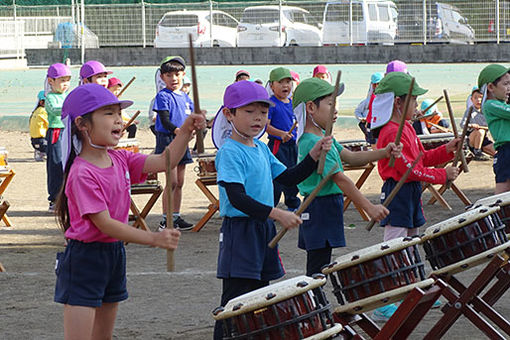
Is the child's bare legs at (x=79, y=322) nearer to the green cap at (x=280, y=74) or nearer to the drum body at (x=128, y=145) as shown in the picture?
the drum body at (x=128, y=145)

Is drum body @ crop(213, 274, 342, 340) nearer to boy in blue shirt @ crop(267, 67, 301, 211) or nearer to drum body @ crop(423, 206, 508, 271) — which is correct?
drum body @ crop(423, 206, 508, 271)

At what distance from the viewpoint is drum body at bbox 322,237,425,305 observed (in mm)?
4707

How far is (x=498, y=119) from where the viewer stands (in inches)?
323

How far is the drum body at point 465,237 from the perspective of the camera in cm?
511

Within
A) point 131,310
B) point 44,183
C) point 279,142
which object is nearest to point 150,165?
point 131,310

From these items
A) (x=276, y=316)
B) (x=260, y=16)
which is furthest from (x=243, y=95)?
(x=260, y=16)

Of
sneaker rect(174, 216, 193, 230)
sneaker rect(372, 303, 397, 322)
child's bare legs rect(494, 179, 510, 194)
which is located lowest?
sneaker rect(174, 216, 193, 230)

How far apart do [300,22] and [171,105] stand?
14.2 meters

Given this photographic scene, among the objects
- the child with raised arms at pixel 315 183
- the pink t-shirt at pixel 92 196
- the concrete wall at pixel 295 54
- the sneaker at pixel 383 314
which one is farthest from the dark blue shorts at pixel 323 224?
the concrete wall at pixel 295 54

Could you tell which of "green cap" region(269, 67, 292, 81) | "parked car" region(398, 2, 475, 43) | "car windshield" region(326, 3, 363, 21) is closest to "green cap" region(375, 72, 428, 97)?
"green cap" region(269, 67, 292, 81)

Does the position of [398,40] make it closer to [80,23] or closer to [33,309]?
[80,23]

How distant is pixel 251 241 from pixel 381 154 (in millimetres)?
1212

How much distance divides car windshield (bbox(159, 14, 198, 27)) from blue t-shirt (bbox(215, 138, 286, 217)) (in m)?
19.5

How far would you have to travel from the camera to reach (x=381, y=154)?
585cm
